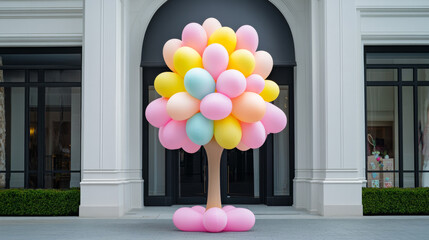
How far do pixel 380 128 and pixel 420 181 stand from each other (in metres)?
1.71

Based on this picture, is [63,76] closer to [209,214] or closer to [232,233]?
[209,214]

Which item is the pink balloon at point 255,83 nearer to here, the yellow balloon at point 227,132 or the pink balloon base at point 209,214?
the yellow balloon at point 227,132

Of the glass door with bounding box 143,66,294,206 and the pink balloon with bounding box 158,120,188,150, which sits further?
the glass door with bounding box 143,66,294,206

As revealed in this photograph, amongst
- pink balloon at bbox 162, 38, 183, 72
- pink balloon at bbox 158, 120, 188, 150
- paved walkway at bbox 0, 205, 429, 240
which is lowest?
paved walkway at bbox 0, 205, 429, 240

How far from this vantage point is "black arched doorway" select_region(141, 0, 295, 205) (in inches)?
619

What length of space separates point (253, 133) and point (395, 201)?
18.2ft

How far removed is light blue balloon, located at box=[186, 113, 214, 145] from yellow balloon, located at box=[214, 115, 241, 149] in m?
0.13

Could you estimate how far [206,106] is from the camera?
9.73 metres

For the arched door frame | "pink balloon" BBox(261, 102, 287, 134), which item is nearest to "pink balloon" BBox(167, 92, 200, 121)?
"pink balloon" BBox(261, 102, 287, 134)

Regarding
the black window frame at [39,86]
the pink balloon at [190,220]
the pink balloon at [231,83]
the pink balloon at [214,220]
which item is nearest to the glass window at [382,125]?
the pink balloon at [214,220]

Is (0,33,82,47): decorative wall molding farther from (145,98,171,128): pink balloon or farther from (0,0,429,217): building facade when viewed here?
(145,98,171,128): pink balloon

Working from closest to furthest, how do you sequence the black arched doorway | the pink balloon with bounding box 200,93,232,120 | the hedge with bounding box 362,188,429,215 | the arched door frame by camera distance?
the pink balloon with bounding box 200,93,232,120 < the hedge with bounding box 362,188,429,215 < the arched door frame < the black arched doorway

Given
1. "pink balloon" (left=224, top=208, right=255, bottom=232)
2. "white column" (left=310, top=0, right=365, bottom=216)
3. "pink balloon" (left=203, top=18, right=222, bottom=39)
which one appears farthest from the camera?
"white column" (left=310, top=0, right=365, bottom=216)

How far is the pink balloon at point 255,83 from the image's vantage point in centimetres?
1031
